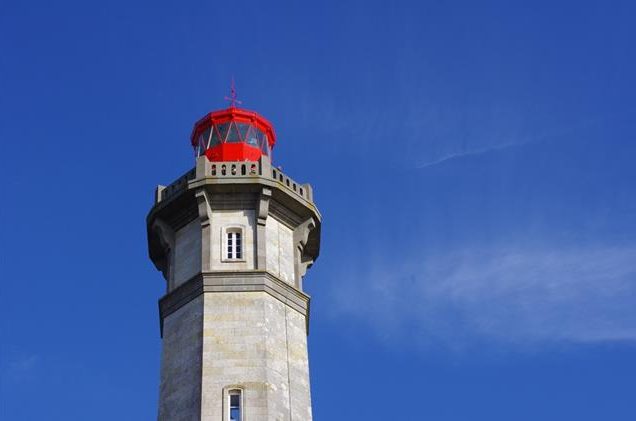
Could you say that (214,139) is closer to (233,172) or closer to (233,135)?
(233,135)

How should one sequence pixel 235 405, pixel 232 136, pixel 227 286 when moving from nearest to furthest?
pixel 235 405 → pixel 227 286 → pixel 232 136

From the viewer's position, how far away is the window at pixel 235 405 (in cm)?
3606

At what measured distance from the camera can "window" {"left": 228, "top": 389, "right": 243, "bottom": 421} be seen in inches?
1420

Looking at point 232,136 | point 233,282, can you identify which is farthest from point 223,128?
point 233,282

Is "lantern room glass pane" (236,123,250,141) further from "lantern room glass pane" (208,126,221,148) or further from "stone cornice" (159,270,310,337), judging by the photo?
"stone cornice" (159,270,310,337)

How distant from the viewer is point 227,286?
3900 cm

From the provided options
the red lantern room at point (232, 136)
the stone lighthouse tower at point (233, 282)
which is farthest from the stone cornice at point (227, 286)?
the red lantern room at point (232, 136)

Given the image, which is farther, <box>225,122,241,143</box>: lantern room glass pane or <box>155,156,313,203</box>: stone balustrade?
<box>225,122,241,143</box>: lantern room glass pane

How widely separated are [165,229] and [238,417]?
346 inches

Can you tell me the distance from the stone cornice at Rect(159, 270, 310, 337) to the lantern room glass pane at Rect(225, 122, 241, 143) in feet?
23.4

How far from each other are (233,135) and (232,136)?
0.18 ft

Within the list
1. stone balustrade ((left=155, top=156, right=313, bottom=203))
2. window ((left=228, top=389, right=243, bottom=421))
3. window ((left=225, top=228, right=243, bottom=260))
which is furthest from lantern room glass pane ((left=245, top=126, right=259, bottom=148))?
window ((left=228, top=389, right=243, bottom=421))

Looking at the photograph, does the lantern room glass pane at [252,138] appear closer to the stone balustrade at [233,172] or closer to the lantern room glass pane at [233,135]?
the lantern room glass pane at [233,135]

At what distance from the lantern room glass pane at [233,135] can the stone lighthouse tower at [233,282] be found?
4 cm
